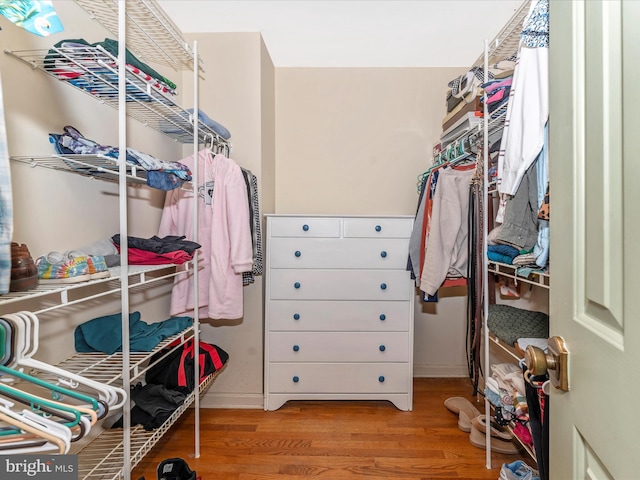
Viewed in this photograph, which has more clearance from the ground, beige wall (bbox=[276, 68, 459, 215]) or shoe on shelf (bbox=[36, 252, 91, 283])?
beige wall (bbox=[276, 68, 459, 215])

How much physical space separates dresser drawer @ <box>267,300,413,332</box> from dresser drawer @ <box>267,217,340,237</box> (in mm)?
436

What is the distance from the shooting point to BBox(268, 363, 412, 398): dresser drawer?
7.35ft

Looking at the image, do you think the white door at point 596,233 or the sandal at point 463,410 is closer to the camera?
the white door at point 596,233

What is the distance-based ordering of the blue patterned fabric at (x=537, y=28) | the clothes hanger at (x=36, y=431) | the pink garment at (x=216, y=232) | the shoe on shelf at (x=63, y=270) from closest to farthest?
the clothes hanger at (x=36, y=431), the shoe on shelf at (x=63, y=270), the blue patterned fabric at (x=537, y=28), the pink garment at (x=216, y=232)

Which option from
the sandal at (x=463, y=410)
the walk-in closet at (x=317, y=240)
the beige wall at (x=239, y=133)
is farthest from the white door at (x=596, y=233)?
the beige wall at (x=239, y=133)

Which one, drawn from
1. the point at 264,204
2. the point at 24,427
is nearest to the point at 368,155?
the point at 264,204

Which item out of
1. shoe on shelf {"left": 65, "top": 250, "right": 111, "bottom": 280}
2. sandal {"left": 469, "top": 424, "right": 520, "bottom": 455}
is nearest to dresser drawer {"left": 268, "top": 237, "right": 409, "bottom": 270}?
sandal {"left": 469, "top": 424, "right": 520, "bottom": 455}

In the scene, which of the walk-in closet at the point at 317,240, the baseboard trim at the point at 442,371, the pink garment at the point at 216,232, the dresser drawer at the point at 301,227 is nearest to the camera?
the walk-in closet at the point at 317,240

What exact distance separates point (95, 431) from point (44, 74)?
1.48 m

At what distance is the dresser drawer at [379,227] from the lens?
2.22 meters

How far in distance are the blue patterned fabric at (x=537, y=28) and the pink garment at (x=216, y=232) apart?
147 centimetres

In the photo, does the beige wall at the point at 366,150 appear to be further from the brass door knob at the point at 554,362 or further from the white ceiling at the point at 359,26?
the brass door knob at the point at 554,362

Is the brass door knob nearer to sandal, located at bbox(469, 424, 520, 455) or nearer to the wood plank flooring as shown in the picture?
the wood plank flooring

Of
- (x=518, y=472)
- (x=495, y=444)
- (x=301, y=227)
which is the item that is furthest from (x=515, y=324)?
(x=301, y=227)
